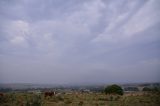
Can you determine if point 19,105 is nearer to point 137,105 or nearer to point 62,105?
point 62,105

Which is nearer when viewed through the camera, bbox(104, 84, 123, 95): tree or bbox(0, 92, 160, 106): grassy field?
bbox(0, 92, 160, 106): grassy field

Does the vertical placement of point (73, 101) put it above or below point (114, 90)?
below

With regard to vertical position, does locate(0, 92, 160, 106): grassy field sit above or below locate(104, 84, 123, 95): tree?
below

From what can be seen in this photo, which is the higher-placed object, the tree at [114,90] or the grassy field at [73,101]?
the tree at [114,90]

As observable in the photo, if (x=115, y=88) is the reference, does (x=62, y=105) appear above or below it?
below

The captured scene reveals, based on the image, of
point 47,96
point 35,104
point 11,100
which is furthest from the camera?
point 47,96

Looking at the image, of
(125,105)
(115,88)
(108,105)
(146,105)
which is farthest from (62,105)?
(115,88)

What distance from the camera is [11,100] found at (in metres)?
22.3

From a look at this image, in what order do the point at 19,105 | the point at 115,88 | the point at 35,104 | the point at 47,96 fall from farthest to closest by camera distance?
the point at 115,88 < the point at 47,96 < the point at 19,105 < the point at 35,104

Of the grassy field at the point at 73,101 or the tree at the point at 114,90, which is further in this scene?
the tree at the point at 114,90

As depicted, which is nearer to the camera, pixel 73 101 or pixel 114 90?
pixel 73 101

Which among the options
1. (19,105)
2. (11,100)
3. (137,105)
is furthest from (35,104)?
(137,105)

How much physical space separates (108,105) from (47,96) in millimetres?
8680

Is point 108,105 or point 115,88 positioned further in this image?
point 115,88
